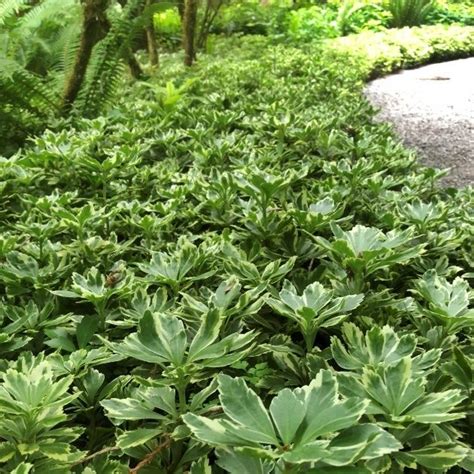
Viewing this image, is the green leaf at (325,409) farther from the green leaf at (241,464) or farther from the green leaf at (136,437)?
the green leaf at (136,437)

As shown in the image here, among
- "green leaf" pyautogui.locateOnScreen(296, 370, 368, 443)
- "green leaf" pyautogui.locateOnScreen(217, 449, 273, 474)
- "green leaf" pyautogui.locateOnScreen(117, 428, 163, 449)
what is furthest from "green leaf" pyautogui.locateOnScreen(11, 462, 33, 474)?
"green leaf" pyautogui.locateOnScreen(296, 370, 368, 443)

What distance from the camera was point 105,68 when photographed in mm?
3914

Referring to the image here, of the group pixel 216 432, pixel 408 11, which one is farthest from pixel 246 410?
pixel 408 11

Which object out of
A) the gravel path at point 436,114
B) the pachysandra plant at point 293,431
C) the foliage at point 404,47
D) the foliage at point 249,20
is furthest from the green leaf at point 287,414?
the foliage at point 249,20

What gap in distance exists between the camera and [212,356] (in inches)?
33.6

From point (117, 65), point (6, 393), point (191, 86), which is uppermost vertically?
point (6, 393)

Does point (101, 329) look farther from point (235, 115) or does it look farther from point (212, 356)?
point (235, 115)

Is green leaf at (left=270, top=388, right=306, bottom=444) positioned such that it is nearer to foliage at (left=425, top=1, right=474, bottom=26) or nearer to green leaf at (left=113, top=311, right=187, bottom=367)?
green leaf at (left=113, top=311, right=187, bottom=367)

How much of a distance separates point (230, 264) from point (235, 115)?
189 cm

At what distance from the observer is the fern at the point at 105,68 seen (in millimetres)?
3906

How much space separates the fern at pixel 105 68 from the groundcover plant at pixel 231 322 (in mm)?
1750

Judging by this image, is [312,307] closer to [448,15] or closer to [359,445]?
[359,445]

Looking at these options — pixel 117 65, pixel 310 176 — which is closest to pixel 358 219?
pixel 310 176

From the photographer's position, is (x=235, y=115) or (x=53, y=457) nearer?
(x=53, y=457)
